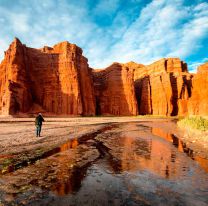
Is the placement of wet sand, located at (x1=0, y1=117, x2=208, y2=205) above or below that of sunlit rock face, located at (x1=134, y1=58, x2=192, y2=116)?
below

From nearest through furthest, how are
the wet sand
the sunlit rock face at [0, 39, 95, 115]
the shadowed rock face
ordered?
the wet sand → the sunlit rock face at [0, 39, 95, 115] → the shadowed rock face

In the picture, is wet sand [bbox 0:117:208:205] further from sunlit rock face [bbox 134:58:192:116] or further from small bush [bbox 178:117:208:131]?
sunlit rock face [bbox 134:58:192:116]

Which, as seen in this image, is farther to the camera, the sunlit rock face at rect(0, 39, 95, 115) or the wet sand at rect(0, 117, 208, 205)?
the sunlit rock face at rect(0, 39, 95, 115)

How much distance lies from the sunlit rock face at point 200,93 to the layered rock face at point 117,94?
25.2m

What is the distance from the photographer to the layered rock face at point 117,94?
102 m

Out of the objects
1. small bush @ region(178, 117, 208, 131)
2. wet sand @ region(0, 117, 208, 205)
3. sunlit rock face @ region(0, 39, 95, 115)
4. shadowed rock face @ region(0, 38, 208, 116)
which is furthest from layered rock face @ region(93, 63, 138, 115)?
wet sand @ region(0, 117, 208, 205)

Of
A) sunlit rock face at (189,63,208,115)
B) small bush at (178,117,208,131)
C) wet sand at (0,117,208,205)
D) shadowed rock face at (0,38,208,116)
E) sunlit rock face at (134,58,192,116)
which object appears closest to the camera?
wet sand at (0,117,208,205)

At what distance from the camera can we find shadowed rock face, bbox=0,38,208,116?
7494 cm

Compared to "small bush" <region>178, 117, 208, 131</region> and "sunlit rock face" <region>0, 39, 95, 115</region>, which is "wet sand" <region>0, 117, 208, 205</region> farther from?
"sunlit rock face" <region>0, 39, 95, 115</region>

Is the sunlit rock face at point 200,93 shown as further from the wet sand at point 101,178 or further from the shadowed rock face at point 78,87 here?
the wet sand at point 101,178

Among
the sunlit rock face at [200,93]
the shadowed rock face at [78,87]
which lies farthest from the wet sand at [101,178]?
the sunlit rock face at [200,93]

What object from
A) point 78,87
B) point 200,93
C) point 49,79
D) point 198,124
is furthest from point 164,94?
→ point 198,124

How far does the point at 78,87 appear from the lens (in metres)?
83.2

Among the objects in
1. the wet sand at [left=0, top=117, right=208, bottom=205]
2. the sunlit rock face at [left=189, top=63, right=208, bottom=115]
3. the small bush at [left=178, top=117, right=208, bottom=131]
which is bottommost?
the wet sand at [left=0, top=117, right=208, bottom=205]
